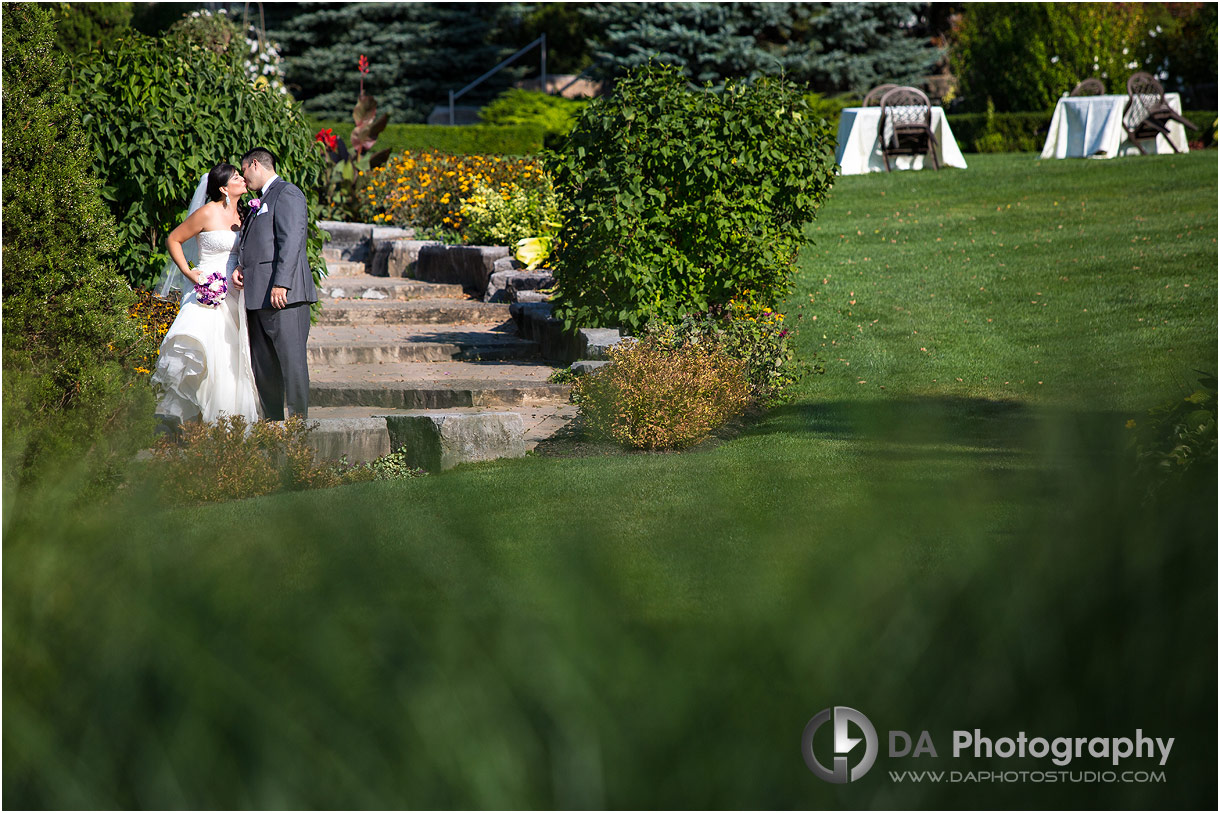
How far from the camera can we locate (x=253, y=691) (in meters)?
0.57

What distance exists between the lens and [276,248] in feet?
20.5

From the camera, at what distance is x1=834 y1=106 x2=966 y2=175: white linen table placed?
15.8 m

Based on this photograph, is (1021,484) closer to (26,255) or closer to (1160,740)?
(1160,740)

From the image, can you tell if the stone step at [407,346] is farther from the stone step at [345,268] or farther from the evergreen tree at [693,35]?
the evergreen tree at [693,35]

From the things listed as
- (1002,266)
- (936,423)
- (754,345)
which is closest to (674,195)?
(754,345)

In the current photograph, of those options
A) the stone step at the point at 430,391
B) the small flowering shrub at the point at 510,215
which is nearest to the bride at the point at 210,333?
the stone step at the point at 430,391

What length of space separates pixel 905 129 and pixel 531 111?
31.9 ft

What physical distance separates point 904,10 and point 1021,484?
26.2m

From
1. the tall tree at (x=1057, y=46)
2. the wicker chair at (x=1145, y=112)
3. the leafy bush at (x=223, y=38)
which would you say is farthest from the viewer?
the tall tree at (x=1057, y=46)

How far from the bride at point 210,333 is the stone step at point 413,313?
315 centimetres

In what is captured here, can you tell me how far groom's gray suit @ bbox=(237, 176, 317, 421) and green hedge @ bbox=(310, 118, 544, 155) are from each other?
46.5 feet

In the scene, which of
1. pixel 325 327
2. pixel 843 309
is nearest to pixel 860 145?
pixel 843 309

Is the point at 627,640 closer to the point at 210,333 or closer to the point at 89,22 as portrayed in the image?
the point at 210,333

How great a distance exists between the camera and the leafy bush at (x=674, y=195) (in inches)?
297
